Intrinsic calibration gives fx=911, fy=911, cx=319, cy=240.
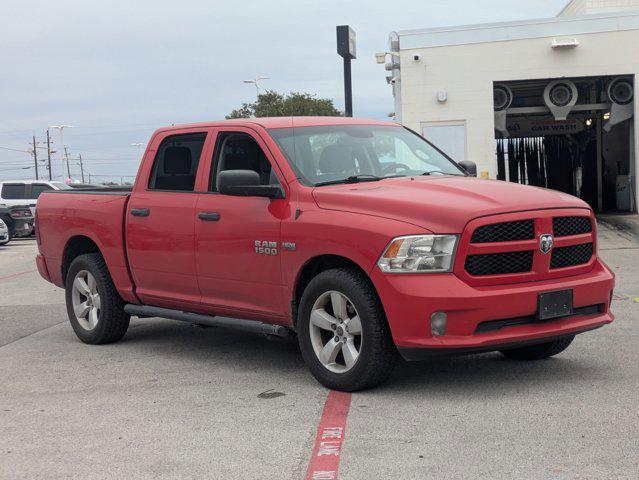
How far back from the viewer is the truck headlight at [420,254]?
5512 mm

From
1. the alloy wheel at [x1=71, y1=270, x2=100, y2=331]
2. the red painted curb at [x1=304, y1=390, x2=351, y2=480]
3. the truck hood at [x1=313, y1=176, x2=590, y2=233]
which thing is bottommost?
the red painted curb at [x1=304, y1=390, x2=351, y2=480]

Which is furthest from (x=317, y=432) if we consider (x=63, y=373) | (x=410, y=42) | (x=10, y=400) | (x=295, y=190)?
(x=410, y=42)

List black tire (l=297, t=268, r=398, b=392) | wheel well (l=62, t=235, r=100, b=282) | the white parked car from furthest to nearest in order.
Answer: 1. the white parked car
2. wheel well (l=62, t=235, r=100, b=282)
3. black tire (l=297, t=268, r=398, b=392)

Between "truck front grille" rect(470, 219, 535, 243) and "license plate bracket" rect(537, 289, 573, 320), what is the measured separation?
0.39 meters

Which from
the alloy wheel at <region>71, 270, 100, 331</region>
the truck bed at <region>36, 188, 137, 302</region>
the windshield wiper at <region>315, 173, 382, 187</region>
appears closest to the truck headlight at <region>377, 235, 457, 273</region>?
the windshield wiper at <region>315, 173, 382, 187</region>

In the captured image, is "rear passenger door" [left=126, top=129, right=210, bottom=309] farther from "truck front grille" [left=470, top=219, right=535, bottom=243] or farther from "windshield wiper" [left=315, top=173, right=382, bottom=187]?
"truck front grille" [left=470, top=219, right=535, bottom=243]

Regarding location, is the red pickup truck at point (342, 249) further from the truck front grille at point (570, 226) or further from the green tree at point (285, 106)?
the green tree at point (285, 106)

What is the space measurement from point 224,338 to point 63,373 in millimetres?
1750

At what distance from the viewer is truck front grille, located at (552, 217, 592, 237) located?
5873 mm

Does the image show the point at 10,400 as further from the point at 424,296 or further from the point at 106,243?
the point at 424,296

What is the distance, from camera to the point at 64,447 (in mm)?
5000

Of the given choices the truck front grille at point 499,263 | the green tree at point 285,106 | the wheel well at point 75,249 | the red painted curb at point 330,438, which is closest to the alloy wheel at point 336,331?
the red painted curb at point 330,438

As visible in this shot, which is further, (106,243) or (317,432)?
(106,243)

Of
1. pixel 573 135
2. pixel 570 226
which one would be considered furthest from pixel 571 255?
pixel 573 135
